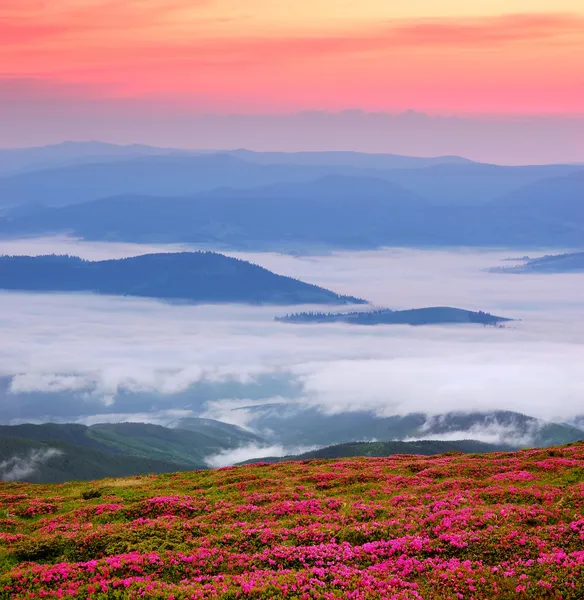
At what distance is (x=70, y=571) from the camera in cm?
3312

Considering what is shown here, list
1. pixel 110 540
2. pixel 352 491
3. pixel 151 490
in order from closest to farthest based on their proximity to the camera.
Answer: pixel 110 540, pixel 352 491, pixel 151 490

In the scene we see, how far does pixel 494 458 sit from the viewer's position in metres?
67.6

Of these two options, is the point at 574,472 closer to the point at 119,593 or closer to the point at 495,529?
the point at 495,529

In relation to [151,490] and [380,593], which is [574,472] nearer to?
[380,593]

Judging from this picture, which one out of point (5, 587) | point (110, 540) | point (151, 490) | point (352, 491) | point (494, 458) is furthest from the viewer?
point (494, 458)

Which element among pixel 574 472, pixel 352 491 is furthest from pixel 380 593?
pixel 574 472

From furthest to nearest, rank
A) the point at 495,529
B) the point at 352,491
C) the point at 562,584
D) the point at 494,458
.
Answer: the point at 494,458 < the point at 352,491 < the point at 495,529 < the point at 562,584

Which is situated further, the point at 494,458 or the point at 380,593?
the point at 494,458

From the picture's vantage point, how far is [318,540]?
120 ft

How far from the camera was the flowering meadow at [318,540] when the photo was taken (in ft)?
98.8

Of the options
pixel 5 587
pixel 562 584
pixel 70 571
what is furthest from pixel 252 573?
pixel 562 584

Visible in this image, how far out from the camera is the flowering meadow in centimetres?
3012

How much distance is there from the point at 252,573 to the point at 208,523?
33.9ft

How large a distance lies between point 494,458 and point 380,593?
41.4m
